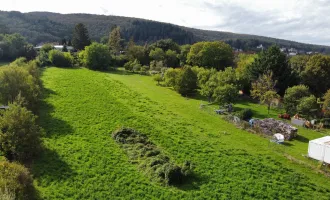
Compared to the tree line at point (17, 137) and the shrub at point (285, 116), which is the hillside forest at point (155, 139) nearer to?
the tree line at point (17, 137)

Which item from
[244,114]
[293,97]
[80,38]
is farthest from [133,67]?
[293,97]

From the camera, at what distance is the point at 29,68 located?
146ft

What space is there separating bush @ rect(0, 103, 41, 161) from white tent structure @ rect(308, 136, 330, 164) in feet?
81.5

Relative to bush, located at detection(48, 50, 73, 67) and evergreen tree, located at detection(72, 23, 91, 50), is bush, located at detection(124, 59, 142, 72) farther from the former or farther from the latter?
evergreen tree, located at detection(72, 23, 91, 50)

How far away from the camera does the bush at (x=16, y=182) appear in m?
15.7

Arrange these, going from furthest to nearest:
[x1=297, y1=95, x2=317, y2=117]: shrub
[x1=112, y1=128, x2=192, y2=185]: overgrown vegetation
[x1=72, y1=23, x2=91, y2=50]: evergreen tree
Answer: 1. [x1=72, y1=23, x2=91, y2=50]: evergreen tree
2. [x1=297, y1=95, x2=317, y2=117]: shrub
3. [x1=112, y1=128, x2=192, y2=185]: overgrown vegetation

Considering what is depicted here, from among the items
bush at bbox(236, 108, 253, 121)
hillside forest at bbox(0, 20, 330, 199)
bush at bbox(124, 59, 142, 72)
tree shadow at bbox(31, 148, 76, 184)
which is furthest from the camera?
bush at bbox(124, 59, 142, 72)

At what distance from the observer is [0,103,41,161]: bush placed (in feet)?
71.4

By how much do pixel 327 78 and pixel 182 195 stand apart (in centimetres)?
4856

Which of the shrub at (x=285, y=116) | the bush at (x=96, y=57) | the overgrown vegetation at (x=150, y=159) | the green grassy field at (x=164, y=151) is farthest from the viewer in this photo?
the bush at (x=96, y=57)

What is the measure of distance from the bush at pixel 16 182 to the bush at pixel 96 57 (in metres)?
60.3

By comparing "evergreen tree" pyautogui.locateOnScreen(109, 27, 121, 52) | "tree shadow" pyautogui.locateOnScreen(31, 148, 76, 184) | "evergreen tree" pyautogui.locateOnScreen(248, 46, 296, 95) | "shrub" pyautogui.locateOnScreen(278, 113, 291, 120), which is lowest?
"tree shadow" pyautogui.locateOnScreen(31, 148, 76, 184)

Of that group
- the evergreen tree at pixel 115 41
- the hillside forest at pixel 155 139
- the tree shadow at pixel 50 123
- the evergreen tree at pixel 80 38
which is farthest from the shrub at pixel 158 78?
the evergreen tree at pixel 80 38

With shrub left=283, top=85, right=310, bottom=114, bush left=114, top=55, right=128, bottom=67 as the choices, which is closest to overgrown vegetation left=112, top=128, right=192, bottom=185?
shrub left=283, top=85, right=310, bottom=114
